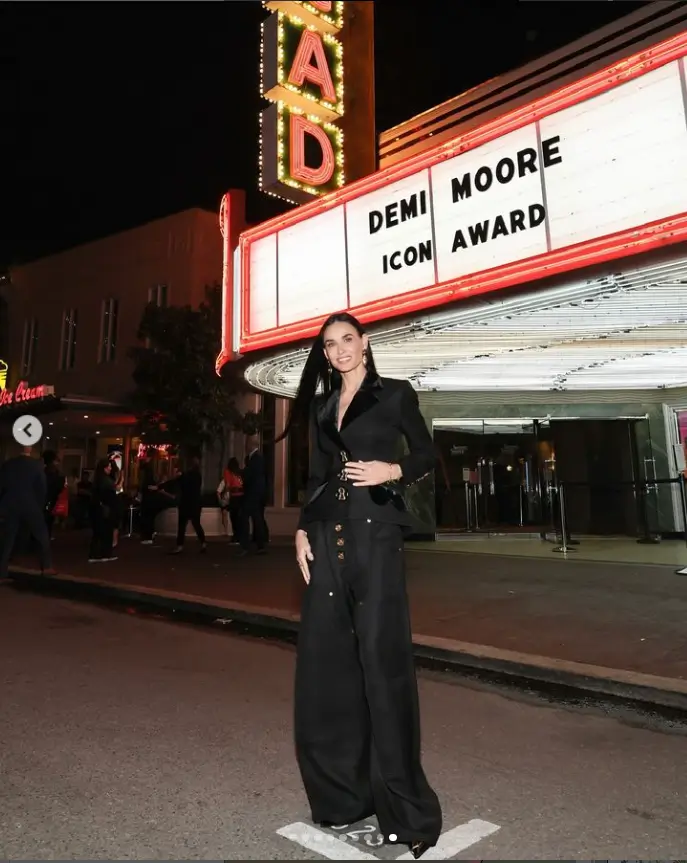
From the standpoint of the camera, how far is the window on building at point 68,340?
72.9ft

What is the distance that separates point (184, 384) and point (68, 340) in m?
9.71

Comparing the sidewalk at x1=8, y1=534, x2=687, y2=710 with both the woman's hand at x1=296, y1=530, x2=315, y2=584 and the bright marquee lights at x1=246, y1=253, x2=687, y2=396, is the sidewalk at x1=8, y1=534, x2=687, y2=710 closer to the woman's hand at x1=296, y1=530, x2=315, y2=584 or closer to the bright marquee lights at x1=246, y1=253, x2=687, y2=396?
the woman's hand at x1=296, y1=530, x2=315, y2=584

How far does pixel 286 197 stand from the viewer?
9.91 m

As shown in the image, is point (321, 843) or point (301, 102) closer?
point (321, 843)

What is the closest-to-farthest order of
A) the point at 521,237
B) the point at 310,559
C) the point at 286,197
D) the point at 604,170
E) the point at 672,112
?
the point at 310,559
the point at 672,112
the point at 604,170
the point at 521,237
the point at 286,197

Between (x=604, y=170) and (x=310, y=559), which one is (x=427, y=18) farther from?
(x=310, y=559)

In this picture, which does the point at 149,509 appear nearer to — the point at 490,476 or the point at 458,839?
the point at 490,476

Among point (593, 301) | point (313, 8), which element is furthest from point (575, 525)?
point (313, 8)

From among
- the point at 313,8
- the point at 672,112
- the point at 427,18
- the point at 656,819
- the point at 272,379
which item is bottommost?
the point at 656,819

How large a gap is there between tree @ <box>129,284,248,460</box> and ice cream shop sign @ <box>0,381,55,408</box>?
3.34m

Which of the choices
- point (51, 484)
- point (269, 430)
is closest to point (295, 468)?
point (269, 430)

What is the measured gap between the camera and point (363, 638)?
213 centimetres

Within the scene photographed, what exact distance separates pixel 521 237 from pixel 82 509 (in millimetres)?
14820

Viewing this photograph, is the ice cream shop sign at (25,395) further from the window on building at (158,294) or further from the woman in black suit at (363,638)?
the woman in black suit at (363,638)
